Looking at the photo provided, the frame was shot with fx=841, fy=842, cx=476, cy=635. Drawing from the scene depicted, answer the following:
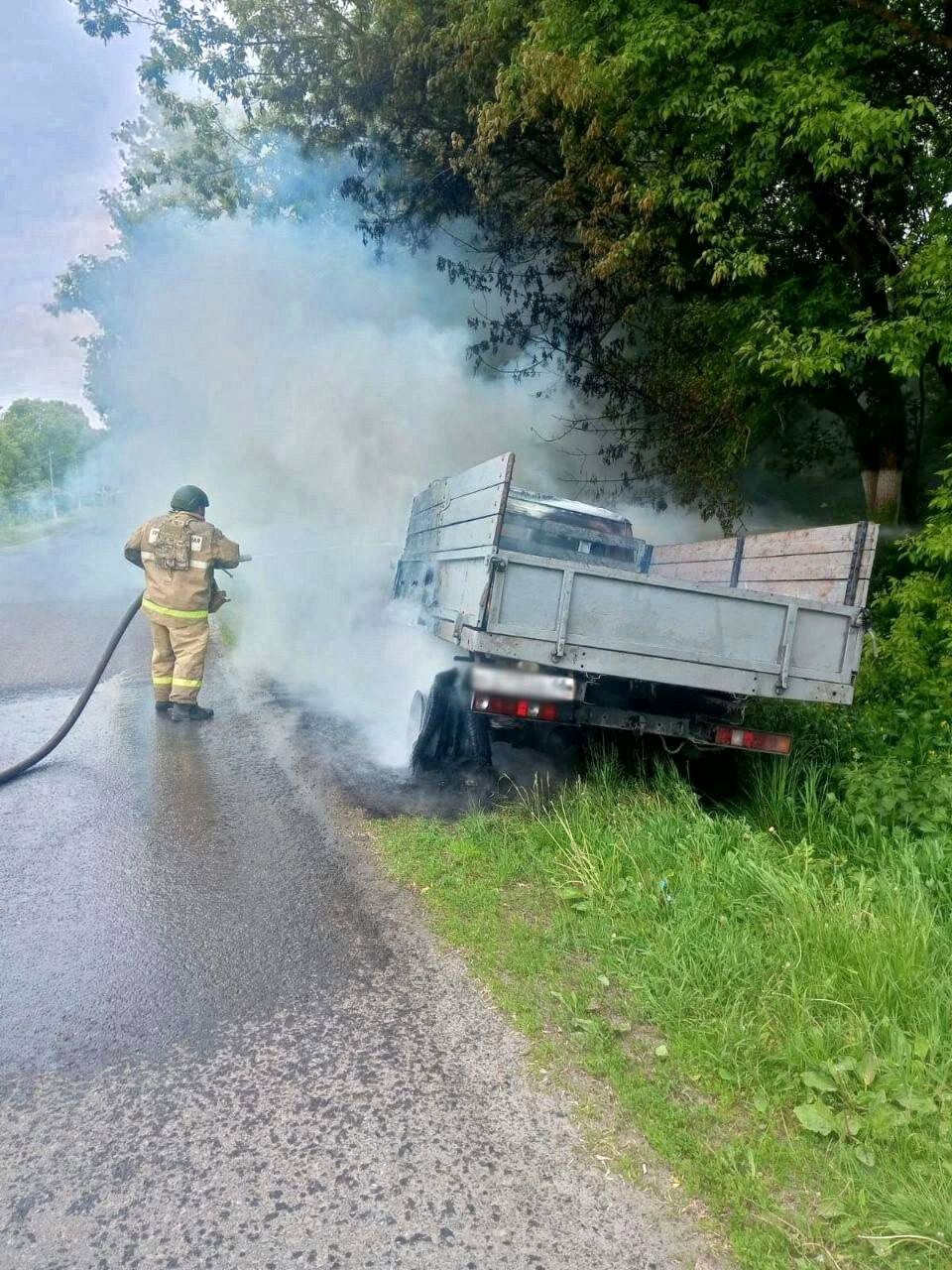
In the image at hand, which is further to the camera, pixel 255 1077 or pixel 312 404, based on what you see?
pixel 312 404

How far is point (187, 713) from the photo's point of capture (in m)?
→ 7.30

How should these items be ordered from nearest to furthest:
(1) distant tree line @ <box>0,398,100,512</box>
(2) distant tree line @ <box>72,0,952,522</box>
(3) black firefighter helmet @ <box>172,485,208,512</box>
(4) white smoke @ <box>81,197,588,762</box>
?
1. (2) distant tree line @ <box>72,0,952,522</box>
2. (3) black firefighter helmet @ <box>172,485,208,512</box>
3. (4) white smoke @ <box>81,197,588,762</box>
4. (1) distant tree line @ <box>0,398,100,512</box>

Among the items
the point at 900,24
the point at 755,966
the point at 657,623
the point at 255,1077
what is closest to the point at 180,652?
the point at 657,623

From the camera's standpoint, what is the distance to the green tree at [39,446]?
2105 inches

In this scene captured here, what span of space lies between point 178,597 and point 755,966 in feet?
18.6

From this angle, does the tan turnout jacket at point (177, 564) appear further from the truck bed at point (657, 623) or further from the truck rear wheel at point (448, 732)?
the truck bed at point (657, 623)

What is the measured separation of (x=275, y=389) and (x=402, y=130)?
23.2 feet

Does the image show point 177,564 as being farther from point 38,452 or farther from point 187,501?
point 38,452

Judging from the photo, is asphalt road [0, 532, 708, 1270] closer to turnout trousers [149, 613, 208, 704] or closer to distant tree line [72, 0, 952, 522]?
turnout trousers [149, 613, 208, 704]

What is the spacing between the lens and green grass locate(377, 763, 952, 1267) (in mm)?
2217

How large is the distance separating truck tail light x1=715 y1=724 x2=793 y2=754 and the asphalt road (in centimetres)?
200

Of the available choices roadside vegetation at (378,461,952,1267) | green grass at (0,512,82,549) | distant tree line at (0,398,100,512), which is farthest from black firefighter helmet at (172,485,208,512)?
distant tree line at (0,398,100,512)

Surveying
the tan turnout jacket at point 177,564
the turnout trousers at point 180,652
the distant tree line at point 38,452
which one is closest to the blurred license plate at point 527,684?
the turnout trousers at point 180,652

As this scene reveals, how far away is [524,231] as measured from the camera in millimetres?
10852
